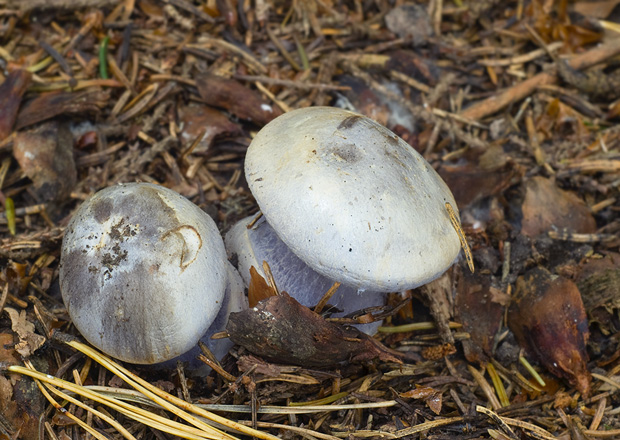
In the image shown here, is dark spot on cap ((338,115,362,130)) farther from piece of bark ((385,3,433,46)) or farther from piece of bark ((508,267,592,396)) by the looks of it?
piece of bark ((385,3,433,46))

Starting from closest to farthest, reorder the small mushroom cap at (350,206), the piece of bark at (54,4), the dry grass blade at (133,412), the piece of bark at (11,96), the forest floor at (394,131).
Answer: the small mushroom cap at (350,206) < the dry grass blade at (133,412) < the forest floor at (394,131) < the piece of bark at (11,96) < the piece of bark at (54,4)

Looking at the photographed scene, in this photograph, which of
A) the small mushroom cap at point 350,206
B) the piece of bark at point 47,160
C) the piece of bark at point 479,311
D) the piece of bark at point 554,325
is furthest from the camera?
the piece of bark at point 47,160

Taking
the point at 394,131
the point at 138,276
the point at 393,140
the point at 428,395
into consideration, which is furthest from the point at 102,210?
the point at 394,131

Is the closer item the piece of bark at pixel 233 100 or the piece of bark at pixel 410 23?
the piece of bark at pixel 233 100

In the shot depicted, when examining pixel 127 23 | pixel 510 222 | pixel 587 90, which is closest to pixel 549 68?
pixel 587 90

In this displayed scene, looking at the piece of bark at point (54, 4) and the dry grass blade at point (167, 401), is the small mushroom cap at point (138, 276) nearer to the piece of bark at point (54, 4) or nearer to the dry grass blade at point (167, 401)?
the dry grass blade at point (167, 401)

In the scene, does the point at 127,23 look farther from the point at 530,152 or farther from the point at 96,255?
the point at 530,152

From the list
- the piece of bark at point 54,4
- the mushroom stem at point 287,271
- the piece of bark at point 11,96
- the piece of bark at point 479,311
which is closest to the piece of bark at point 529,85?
the piece of bark at point 479,311
